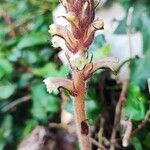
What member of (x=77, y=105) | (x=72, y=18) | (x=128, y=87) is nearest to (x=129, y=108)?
(x=128, y=87)

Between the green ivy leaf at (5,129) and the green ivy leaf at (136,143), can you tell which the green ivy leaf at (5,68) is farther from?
the green ivy leaf at (136,143)

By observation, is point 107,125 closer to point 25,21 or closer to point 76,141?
point 76,141

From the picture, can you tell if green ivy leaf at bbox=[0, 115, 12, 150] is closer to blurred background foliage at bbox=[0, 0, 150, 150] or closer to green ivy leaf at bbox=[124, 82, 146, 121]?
blurred background foliage at bbox=[0, 0, 150, 150]

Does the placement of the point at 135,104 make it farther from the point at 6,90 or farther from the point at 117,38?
the point at 6,90

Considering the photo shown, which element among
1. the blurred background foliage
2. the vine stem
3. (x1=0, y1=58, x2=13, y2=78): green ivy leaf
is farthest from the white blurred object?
the vine stem

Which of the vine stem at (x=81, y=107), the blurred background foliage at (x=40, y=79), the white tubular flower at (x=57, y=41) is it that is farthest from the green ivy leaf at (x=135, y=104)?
the white tubular flower at (x=57, y=41)

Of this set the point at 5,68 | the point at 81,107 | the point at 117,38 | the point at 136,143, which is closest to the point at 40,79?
the point at 5,68
